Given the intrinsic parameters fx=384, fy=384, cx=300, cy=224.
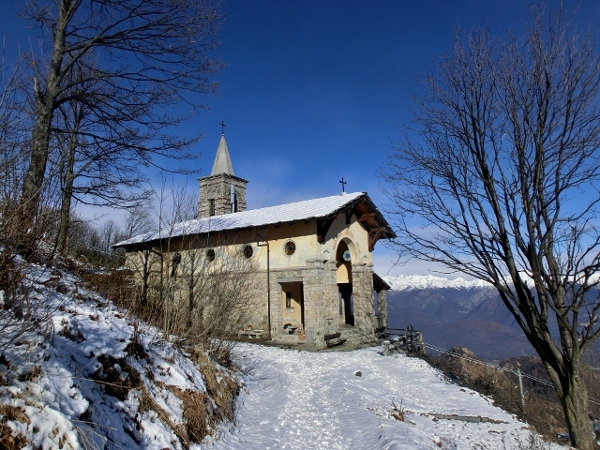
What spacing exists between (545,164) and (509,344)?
624ft

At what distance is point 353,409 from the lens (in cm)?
734

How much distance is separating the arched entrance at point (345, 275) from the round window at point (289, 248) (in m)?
3.07

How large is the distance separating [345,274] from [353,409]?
13.2 metres

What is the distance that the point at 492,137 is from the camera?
217 inches

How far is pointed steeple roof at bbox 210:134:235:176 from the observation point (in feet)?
109

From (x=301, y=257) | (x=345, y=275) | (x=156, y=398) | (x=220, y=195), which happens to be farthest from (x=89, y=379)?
(x=220, y=195)

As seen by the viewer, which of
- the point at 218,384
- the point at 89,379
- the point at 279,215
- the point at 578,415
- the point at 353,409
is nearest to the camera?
the point at 89,379

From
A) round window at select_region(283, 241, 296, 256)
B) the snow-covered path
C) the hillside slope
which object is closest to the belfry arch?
round window at select_region(283, 241, 296, 256)

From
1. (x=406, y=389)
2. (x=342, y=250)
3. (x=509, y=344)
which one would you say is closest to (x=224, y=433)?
(x=406, y=389)

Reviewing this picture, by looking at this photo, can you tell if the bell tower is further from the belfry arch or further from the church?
the belfry arch

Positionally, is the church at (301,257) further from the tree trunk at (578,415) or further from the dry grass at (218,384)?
the tree trunk at (578,415)

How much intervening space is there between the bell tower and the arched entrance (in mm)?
13983

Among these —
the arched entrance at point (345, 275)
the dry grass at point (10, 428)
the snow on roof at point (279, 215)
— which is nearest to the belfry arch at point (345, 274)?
the arched entrance at point (345, 275)

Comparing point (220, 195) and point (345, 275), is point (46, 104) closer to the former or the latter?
point (345, 275)
